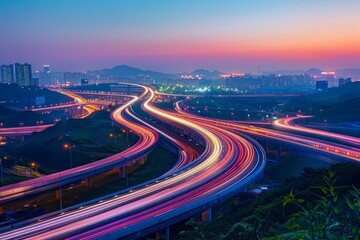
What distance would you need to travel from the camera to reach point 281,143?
5975 cm

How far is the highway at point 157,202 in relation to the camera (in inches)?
877

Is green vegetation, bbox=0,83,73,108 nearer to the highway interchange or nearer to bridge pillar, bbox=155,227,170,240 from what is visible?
the highway interchange

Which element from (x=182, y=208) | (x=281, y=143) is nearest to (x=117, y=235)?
(x=182, y=208)

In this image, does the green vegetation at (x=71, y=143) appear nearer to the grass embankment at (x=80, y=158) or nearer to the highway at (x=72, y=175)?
the grass embankment at (x=80, y=158)

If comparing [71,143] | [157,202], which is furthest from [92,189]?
[71,143]

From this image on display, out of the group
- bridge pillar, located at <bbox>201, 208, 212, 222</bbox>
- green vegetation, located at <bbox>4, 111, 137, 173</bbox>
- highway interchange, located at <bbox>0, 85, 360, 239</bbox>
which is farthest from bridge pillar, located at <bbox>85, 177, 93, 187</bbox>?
bridge pillar, located at <bbox>201, 208, 212, 222</bbox>

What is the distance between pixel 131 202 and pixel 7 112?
318ft

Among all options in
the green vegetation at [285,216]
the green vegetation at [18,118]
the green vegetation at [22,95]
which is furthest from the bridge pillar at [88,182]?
the green vegetation at [22,95]

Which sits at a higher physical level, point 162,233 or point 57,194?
point 162,233

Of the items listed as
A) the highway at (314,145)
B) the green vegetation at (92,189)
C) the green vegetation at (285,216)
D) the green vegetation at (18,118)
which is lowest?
the green vegetation at (92,189)

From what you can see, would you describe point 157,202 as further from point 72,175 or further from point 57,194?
point 57,194

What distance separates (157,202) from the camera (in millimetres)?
28016

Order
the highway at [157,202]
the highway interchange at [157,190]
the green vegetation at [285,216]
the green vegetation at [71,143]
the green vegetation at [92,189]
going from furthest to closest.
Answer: the green vegetation at [71,143] → the green vegetation at [92,189] → the highway interchange at [157,190] → the highway at [157,202] → the green vegetation at [285,216]

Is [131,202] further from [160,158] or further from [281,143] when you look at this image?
[281,143]
